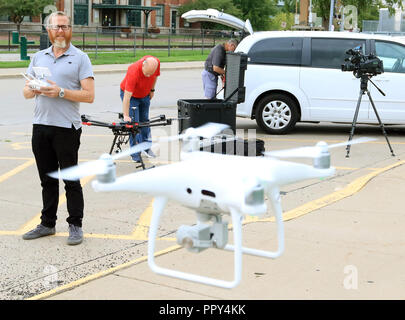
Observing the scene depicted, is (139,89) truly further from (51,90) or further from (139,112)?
(51,90)

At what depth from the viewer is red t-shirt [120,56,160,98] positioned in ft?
29.4

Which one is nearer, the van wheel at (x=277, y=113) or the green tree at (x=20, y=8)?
the van wheel at (x=277, y=113)

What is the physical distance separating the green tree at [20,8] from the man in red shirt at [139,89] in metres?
45.6

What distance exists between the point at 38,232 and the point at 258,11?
2776 inches

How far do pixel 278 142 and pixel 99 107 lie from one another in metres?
6.29

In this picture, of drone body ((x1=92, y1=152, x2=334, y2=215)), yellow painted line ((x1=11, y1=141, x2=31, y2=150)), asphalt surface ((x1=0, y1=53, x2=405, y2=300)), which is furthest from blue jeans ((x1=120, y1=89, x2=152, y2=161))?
drone body ((x1=92, y1=152, x2=334, y2=215))

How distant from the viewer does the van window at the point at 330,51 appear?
1257 centimetres

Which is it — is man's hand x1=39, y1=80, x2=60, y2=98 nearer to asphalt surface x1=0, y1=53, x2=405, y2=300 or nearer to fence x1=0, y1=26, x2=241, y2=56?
asphalt surface x1=0, y1=53, x2=405, y2=300

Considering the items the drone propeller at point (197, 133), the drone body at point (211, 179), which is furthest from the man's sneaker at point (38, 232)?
the drone body at point (211, 179)

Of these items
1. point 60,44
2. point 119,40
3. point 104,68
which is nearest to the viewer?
point 60,44

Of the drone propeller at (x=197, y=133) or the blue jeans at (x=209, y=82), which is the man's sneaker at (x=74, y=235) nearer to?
the drone propeller at (x=197, y=133)

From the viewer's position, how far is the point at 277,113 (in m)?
12.7

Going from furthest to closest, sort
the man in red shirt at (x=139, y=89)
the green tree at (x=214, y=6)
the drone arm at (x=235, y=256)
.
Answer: the green tree at (x=214, y=6)
the man in red shirt at (x=139, y=89)
the drone arm at (x=235, y=256)

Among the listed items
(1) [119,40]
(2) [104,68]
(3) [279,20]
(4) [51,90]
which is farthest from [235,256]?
(3) [279,20]
